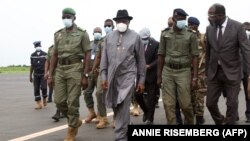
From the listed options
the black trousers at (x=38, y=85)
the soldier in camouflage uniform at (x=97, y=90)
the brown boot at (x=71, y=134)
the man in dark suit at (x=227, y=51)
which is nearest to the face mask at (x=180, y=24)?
the man in dark suit at (x=227, y=51)

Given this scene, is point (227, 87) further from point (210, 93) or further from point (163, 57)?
point (163, 57)

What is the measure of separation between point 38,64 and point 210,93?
24.7ft

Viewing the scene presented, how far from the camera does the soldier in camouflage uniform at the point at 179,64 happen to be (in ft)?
25.9

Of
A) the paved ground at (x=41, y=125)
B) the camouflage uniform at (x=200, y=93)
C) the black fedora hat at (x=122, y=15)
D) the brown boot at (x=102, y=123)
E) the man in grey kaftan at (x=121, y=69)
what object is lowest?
the paved ground at (x=41, y=125)

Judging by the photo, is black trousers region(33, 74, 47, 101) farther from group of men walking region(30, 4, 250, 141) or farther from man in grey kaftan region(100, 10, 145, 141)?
man in grey kaftan region(100, 10, 145, 141)

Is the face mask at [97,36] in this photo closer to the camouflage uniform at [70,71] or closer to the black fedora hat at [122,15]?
the camouflage uniform at [70,71]

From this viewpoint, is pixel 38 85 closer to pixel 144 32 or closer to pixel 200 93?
pixel 144 32

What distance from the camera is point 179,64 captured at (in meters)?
7.92

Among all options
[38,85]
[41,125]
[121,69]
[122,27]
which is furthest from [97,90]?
[38,85]

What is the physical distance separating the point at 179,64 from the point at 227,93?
87cm

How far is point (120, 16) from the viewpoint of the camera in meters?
7.45

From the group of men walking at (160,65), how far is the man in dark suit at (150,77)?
150cm

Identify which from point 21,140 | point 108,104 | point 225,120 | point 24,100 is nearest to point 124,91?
point 108,104

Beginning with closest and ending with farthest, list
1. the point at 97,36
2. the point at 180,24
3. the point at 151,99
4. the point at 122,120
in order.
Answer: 1. the point at 122,120
2. the point at 180,24
3. the point at 151,99
4. the point at 97,36
